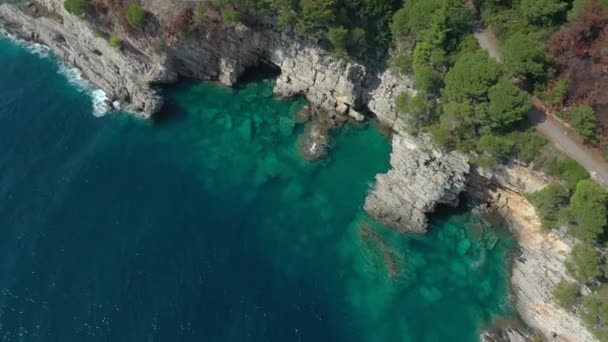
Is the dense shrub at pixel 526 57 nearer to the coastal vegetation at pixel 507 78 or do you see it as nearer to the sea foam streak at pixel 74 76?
the coastal vegetation at pixel 507 78

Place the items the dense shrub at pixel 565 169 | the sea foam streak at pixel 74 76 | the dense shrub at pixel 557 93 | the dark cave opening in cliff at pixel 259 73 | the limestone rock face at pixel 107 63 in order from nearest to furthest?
the dense shrub at pixel 565 169
the dense shrub at pixel 557 93
the limestone rock face at pixel 107 63
the sea foam streak at pixel 74 76
the dark cave opening in cliff at pixel 259 73

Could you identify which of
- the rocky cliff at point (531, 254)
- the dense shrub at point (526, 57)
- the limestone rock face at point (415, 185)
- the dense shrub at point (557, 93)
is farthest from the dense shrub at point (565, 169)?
the limestone rock face at point (415, 185)

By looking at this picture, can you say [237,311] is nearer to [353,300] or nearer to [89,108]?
[353,300]

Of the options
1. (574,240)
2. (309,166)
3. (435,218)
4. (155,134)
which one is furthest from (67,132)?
(574,240)

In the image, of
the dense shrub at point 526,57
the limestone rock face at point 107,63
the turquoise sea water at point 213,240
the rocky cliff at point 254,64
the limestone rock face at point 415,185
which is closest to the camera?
the turquoise sea water at point 213,240

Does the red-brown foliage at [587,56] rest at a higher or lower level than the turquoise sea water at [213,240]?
higher

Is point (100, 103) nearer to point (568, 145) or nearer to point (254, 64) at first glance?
point (254, 64)

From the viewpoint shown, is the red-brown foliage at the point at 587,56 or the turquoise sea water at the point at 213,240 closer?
the red-brown foliage at the point at 587,56
